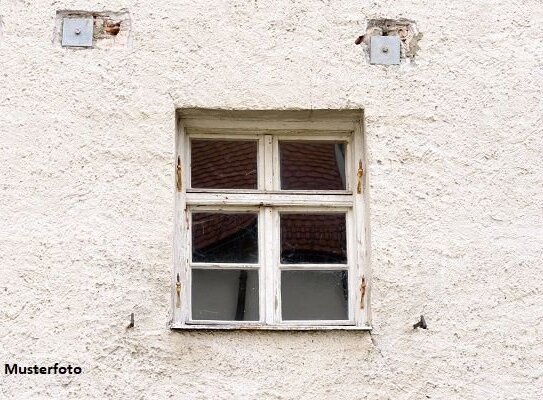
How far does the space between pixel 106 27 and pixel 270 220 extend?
4.28ft

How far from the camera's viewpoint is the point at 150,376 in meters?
5.75

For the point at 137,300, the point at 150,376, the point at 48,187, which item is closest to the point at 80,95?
the point at 48,187

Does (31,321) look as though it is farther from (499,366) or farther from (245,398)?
(499,366)

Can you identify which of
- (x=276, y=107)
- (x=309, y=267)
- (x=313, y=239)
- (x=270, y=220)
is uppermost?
(x=276, y=107)

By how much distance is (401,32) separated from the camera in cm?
638

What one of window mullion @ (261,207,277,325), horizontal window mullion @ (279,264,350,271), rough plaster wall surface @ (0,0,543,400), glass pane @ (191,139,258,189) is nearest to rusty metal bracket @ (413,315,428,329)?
rough plaster wall surface @ (0,0,543,400)

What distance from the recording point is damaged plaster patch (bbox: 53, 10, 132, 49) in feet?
20.6

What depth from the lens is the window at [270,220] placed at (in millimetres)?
6129

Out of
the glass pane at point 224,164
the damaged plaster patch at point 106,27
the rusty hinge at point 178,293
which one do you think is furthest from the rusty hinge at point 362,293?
the damaged plaster patch at point 106,27

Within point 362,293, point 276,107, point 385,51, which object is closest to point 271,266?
point 362,293

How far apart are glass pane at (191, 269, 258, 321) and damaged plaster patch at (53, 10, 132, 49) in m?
1.24

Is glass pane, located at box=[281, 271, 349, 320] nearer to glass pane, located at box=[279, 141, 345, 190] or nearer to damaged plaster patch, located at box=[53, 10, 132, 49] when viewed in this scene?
A: glass pane, located at box=[279, 141, 345, 190]

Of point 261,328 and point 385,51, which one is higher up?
point 385,51

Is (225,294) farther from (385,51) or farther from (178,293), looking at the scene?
(385,51)
